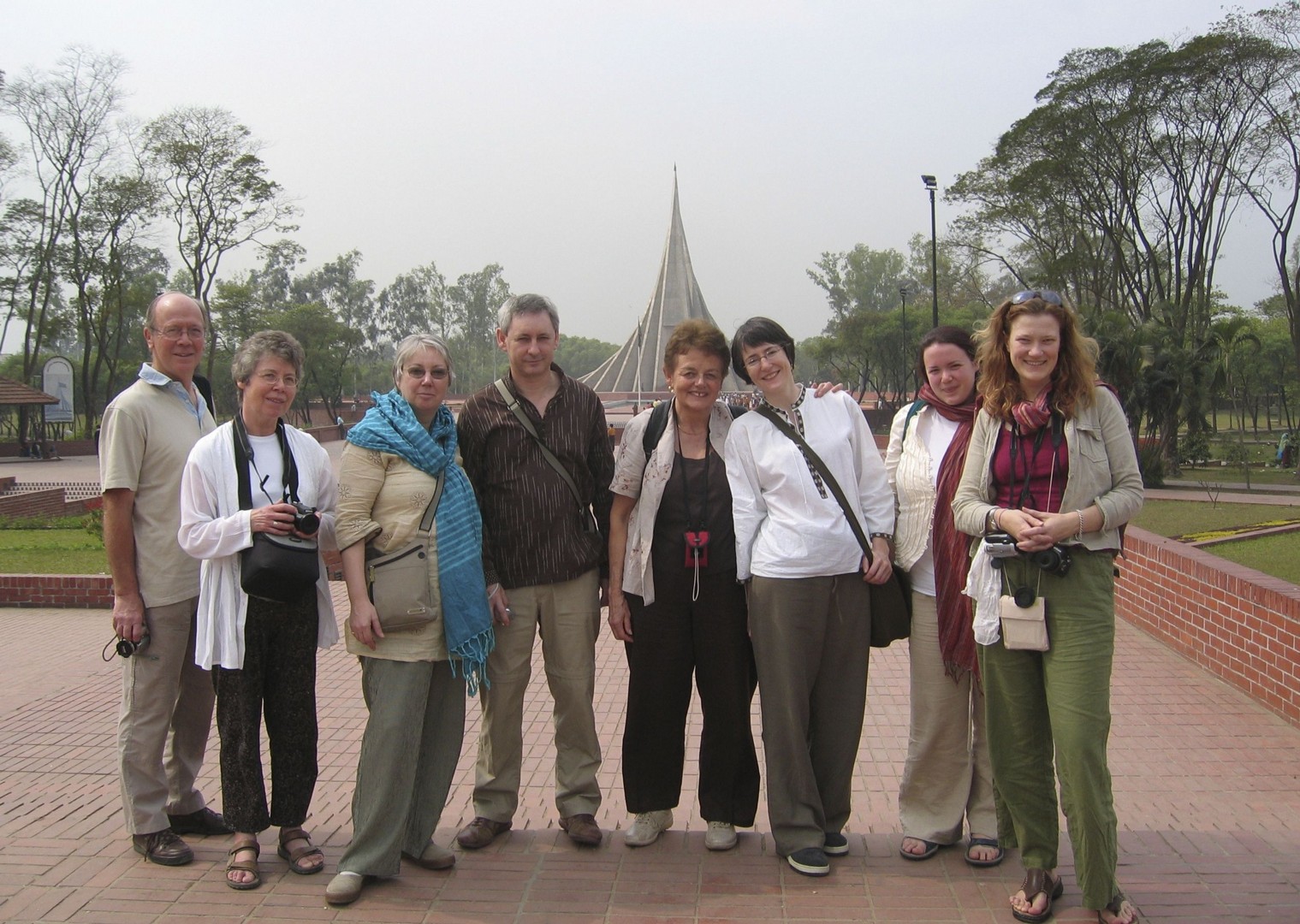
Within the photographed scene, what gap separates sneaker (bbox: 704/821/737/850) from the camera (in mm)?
2959

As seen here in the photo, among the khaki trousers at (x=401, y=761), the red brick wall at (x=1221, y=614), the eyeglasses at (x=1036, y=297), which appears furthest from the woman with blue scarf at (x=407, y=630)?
the red brick wall at (x=1221, y=614)

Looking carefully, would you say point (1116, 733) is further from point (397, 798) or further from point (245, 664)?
point (245, 664)

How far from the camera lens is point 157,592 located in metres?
2.98

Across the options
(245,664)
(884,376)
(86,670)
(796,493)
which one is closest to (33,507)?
(86,670)

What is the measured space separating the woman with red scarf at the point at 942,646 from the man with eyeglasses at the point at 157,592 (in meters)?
2.12

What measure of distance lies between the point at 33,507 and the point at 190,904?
38.6 ft

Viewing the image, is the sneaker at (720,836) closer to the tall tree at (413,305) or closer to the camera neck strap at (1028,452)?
the camera neck strap at (1028,452)

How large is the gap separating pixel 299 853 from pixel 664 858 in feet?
3.37

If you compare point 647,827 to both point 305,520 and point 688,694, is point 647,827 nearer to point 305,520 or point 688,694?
point 688,694

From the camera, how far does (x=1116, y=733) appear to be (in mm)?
4148

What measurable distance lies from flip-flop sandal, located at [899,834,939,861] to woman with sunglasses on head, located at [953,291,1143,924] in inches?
12.8

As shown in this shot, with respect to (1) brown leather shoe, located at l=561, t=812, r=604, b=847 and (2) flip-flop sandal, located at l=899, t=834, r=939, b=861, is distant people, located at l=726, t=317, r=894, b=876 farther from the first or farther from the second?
(1) brown leather shoe, located at l=561, t=812, r=604, b=847

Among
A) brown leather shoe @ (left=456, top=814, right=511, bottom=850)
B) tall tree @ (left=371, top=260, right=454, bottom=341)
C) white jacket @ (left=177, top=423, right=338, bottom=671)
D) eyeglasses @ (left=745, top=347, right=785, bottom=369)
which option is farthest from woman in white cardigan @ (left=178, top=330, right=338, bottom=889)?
tall tree @ (left=371, top=260, right=454, bottom=341)

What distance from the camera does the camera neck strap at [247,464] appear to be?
2857 mm
